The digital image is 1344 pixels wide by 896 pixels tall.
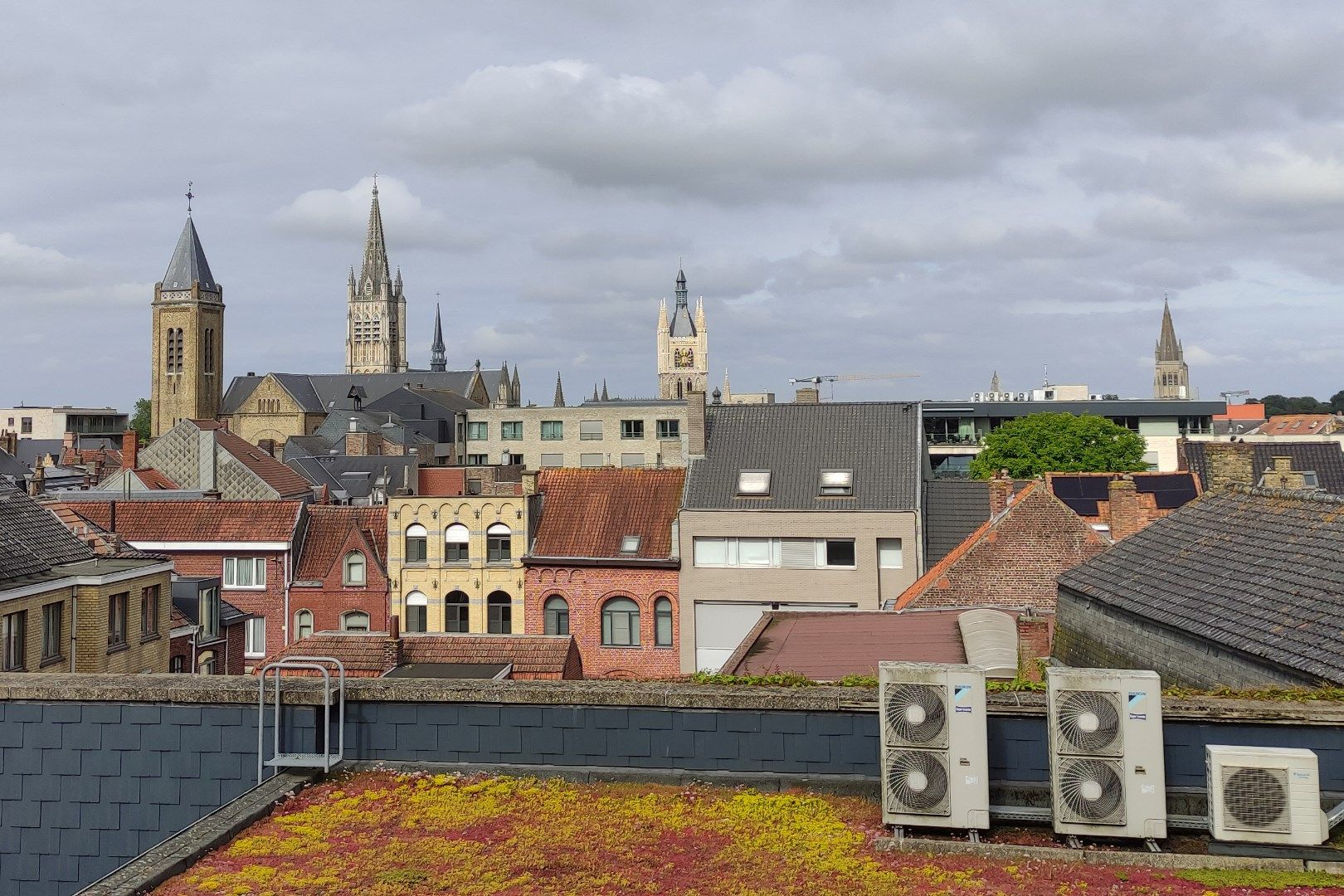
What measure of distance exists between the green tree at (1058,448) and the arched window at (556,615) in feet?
113

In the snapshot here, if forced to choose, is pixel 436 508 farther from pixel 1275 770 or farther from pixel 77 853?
pixel 1275 770

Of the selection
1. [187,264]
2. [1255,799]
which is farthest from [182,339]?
[1255,799]

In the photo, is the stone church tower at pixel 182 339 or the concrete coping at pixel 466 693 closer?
the concrete coping at pixel 466 693

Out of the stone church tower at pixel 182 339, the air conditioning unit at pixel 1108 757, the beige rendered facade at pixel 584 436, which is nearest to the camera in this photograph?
the air conditioning unit at pixel 1108 757

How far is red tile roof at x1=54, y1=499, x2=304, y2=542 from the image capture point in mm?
41219

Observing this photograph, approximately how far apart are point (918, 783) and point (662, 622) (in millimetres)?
28818

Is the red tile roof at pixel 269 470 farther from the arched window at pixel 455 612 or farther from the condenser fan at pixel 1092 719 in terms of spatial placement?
the condenser fan at pixel 1092 719

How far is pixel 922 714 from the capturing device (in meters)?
9.70

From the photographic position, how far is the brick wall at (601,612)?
38.0 metres

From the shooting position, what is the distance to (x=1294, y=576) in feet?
51.1

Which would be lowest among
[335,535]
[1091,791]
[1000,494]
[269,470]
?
[1091,791]

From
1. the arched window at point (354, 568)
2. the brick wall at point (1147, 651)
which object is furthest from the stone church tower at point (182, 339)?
the brick wall at point (1147, 651)

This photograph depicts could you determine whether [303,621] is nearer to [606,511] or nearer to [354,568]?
[354,568]

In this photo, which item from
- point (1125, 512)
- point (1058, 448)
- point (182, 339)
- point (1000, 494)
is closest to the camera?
point (1125, 512)
